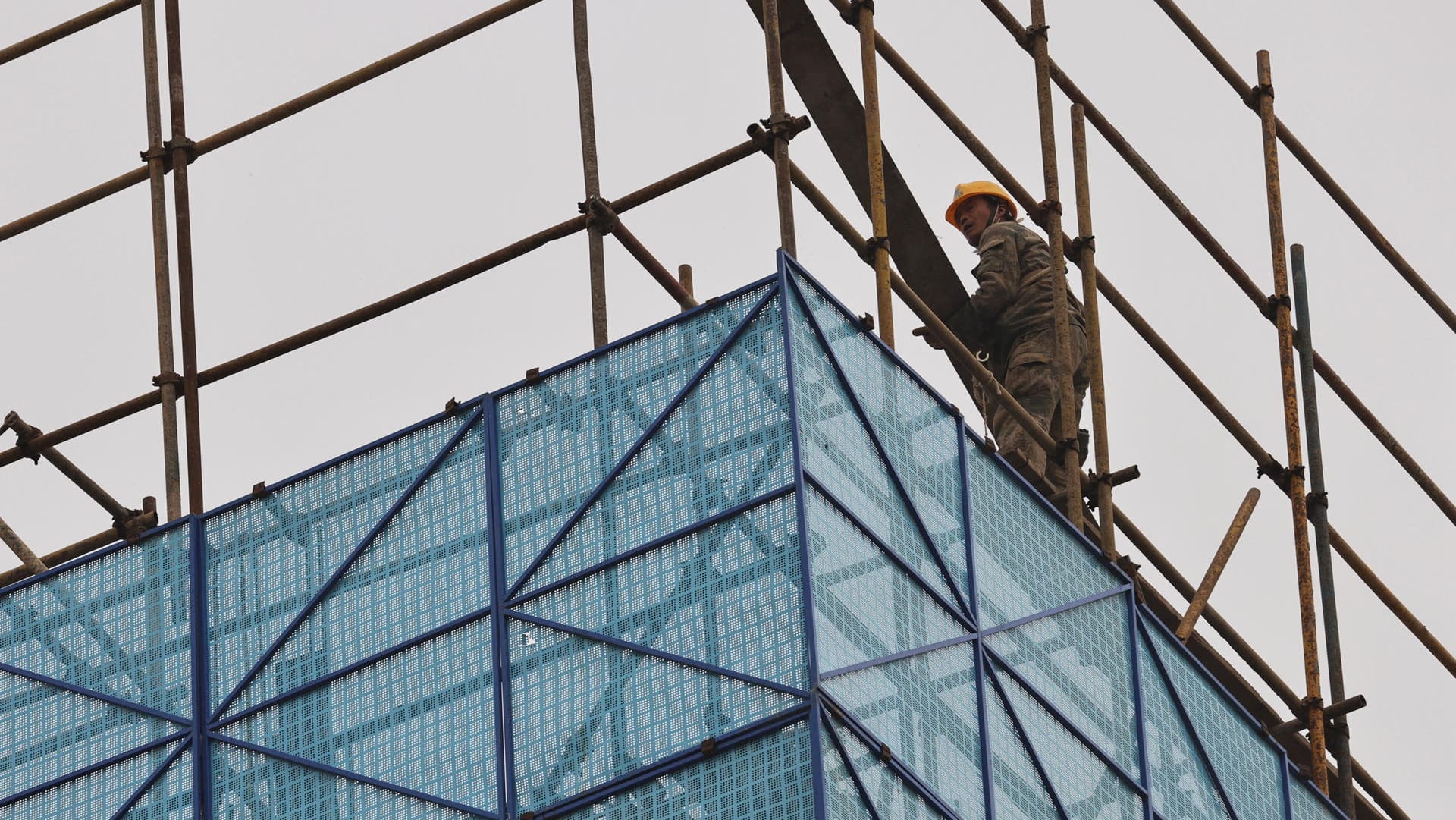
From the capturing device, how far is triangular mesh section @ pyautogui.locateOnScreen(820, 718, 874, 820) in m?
21.2

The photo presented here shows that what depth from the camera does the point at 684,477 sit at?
22547 millimetres

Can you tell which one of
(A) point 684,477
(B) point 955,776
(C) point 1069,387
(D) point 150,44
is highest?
(D) point 150,44

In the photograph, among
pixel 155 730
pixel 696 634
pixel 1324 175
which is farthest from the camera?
pixel 1324 175

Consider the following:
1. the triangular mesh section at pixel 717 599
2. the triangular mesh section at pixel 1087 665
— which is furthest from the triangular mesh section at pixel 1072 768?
the triangular mesh section at pixel 717 599

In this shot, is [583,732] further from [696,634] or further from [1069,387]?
[1069,387]

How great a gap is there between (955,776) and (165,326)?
19.9 ft

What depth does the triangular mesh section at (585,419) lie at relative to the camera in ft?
75.0

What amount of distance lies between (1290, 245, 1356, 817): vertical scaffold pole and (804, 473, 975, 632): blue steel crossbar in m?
4.46

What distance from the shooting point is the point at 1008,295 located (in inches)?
1081

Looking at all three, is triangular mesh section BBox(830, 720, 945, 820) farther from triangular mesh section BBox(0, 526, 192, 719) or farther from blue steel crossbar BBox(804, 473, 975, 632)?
triangular mesh section BBox(0, 526, 192, 719)

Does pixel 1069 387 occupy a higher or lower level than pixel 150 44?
lower

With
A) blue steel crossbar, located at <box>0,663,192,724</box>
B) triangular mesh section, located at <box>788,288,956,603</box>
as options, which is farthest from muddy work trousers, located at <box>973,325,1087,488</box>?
blue steel crossbar, located at <box>0,663,192,724</box>

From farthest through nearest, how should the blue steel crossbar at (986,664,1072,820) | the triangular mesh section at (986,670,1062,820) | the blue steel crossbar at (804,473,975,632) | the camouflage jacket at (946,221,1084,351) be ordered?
the camouflage jacket at (946,221,1084,351)
the blue steel crossbar at (986,664,1072,820)
the triangular mesh section at (986,670,1062,820)
the blue steel crossbar at (804,473,975,632)

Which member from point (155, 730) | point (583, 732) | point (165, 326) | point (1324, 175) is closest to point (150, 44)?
point (165, 326)
